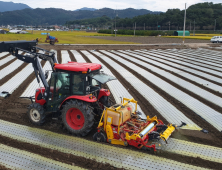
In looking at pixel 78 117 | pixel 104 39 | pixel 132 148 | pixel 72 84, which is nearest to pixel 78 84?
pixel 72 84

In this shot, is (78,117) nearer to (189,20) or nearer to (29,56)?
(29,56)

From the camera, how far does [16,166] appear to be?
184 inches

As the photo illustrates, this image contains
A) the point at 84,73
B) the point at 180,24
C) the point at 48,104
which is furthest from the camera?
the point at 180,24

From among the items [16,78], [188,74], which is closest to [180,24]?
[188,74]

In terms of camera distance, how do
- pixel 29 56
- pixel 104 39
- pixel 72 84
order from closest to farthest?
pixel 72 84
pixel 29 56
pixel 104 39

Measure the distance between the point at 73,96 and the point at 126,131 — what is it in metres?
1.68

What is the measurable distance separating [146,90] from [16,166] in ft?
23.5

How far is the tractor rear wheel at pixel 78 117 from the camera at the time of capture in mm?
5426

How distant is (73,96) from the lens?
5.64 metres

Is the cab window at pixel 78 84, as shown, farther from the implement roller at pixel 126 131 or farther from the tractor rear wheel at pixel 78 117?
the implement roller at pixel 126 131

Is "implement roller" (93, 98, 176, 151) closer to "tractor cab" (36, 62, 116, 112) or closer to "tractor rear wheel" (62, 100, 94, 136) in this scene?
"tractor rear wheel" (62, 100, 94, 136)

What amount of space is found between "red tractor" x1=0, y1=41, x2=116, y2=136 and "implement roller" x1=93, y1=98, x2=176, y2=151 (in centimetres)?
40

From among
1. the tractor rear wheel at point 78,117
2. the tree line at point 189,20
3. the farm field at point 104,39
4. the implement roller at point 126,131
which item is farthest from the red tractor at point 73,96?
the tree line at point 189,20

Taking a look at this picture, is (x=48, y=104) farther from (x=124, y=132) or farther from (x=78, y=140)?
(x=124, y=132)
